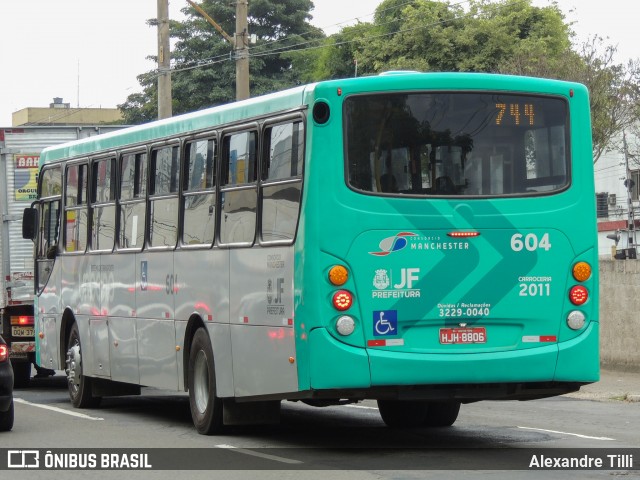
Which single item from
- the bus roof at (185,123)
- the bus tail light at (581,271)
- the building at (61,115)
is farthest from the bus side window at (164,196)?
the building at (61,115)

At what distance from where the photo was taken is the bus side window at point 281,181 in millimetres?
12195

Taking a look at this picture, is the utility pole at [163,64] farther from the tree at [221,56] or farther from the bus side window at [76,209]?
the tree at [221,56]

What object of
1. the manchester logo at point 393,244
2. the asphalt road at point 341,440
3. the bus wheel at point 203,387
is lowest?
the asphalt road at point 341,440

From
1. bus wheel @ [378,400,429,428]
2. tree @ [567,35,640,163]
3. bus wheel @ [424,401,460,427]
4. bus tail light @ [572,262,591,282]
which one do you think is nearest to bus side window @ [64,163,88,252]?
bus wheel @ [378,400,429,428]

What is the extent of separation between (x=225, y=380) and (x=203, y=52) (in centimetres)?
6344

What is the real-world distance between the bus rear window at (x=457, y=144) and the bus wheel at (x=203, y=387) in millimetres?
2967

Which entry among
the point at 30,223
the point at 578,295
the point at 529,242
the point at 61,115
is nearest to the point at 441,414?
the point at 578,295

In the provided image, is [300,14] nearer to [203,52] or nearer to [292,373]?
[203,52]

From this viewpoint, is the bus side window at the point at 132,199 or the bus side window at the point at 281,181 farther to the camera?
the bus side window at the point at 132,199

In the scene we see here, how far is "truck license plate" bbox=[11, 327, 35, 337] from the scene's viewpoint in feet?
71.4

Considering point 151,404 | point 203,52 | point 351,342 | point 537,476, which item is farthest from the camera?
point 203,52

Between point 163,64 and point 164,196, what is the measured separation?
48.9 ft

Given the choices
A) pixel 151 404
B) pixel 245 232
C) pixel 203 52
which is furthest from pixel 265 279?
pixel 203 52

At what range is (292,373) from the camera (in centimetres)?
1210
